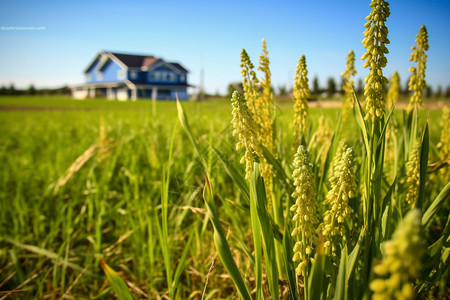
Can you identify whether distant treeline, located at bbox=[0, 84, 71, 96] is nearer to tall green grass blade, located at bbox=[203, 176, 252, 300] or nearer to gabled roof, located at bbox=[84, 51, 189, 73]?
gabled roof, located at bbox=[84, 51, 189, 73]

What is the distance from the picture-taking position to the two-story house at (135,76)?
4725 centimetres

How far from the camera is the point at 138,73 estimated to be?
48000mm

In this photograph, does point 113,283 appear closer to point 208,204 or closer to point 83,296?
point 208,204

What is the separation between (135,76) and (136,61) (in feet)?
11.0

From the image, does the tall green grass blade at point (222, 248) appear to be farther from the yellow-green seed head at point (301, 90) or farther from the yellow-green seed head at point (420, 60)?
the yellow-green seed head at point (420, 60)

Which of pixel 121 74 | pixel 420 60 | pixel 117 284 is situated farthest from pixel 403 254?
pixel 121 74

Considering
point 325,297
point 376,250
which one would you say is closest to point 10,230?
point 325,297

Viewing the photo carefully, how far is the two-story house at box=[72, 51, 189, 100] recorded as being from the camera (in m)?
47.2

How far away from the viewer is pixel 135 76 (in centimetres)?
4781

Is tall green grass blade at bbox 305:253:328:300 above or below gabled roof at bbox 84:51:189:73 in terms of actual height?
below

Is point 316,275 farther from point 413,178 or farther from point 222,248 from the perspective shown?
point 413,178

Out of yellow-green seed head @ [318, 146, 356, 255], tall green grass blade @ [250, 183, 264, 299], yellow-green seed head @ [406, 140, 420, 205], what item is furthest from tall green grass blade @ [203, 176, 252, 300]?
yellow-green seed head @ [406, 140, 420, 205]

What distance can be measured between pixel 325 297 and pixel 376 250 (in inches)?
9.3

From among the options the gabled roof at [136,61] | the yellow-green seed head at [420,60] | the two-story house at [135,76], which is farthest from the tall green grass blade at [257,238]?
the gabled roof at [136,61]
